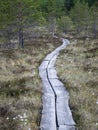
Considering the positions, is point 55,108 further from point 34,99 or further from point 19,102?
point 19,102

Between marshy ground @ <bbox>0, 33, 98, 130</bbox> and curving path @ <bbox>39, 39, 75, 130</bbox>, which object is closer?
curving path @ <bbox>39, 39, 75, 130</bbox>

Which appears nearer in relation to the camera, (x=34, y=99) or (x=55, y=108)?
(x=55, y=108)

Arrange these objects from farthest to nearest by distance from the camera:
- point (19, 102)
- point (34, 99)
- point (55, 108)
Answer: point (34, 99)
point (19, 102)
point (55, 108)

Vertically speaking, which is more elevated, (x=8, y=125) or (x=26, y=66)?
(x=8, y=125)

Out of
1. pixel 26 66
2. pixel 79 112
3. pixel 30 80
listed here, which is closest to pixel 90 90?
pixel 79 112

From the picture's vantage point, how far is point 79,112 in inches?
364

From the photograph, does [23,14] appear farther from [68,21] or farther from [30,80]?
[68,21]

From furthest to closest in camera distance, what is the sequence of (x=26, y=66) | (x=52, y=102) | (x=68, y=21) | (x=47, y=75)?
(x=68, y=21), (x=26, y=66), (x=47, y=75), (x=52, y=102)

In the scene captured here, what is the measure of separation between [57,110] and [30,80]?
5351 mm

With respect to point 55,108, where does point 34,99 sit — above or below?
below

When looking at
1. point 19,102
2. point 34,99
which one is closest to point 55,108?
point 34,99

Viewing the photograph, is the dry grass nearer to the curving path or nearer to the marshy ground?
the marshy ground

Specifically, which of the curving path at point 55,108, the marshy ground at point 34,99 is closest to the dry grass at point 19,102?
the marshy ground at point 34,99

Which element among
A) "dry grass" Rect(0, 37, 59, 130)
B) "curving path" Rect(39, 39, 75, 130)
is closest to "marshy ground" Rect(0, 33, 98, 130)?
"dry grass" Rect(0, 37, 59, 130)
